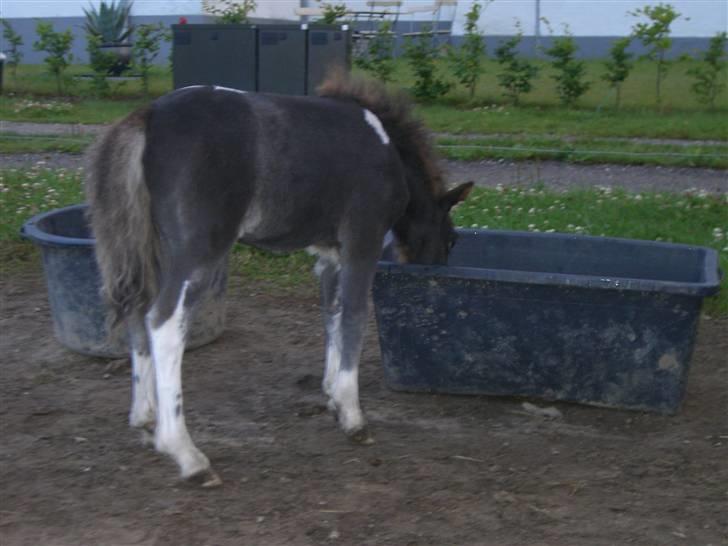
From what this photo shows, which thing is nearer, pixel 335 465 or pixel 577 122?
pixel 335 465

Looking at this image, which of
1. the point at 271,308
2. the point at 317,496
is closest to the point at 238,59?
the point at 271,308

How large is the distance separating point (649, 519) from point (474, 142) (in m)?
7.96

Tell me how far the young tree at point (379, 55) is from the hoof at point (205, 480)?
1130 centimetres

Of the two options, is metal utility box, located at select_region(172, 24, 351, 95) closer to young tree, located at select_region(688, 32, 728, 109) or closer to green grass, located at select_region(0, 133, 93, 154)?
green grass, located at select_region(0, 133, 93, 154)

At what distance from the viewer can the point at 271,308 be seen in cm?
689

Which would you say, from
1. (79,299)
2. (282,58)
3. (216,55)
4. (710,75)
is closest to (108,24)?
(216,55)

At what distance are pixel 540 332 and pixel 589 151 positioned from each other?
622cm

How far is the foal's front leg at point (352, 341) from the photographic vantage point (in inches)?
189

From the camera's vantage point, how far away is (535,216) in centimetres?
811

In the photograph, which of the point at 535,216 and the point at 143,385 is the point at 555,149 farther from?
the point at 143,385

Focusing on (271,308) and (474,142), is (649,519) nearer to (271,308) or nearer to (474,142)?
(271,308)

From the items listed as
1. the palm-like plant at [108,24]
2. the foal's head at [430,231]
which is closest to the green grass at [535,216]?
the foal's head at [430,231]

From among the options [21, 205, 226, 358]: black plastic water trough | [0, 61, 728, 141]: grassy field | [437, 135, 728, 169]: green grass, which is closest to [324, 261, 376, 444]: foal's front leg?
[21, 205, 226, 358]: black plastic water trough

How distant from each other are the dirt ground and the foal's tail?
2.42ft
